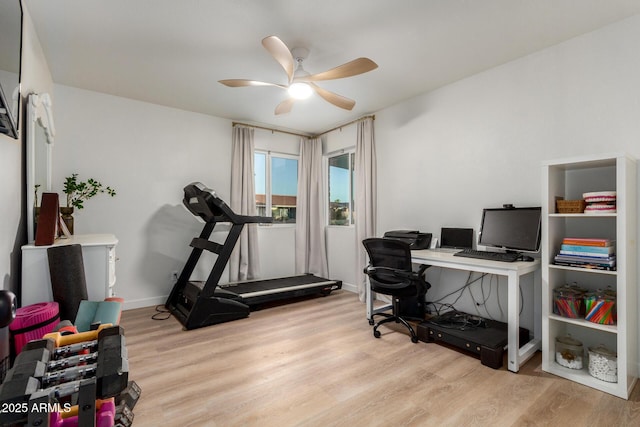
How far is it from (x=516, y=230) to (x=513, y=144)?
2.67ft

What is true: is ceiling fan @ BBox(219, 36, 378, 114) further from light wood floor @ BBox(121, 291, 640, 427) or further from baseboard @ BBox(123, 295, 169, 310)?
baseboard @ BBox(123, 295, 169, 310)

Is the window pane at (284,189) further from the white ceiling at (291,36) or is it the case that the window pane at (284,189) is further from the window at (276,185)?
the white ceiling at (291,36)

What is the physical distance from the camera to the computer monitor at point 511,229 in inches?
98.0

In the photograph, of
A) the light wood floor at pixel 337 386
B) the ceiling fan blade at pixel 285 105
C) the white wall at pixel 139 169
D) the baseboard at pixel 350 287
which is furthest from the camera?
the baseboard at pixel 350 287

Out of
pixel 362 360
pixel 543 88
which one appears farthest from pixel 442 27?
pixel 362 360

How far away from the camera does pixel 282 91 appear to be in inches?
135

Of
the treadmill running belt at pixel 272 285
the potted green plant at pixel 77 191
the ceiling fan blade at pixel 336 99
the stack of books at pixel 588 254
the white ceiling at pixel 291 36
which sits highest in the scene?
the white ceiling at pixel 291 36

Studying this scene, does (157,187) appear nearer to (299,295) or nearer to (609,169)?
(299,295)

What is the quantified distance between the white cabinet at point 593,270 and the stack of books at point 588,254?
0.04 metres

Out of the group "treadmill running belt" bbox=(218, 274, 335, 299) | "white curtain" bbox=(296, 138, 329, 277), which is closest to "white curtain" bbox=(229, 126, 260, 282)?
"treadmill running belt" bbox=(218, 274, 335, 299)

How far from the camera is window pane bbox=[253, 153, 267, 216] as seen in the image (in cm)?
476

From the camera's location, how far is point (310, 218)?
16.3 ft

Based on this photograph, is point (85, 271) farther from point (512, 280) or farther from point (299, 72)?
point (512, 280)

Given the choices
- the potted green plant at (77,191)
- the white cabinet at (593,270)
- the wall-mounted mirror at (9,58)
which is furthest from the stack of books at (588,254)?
the potted green plant at (77,191)
